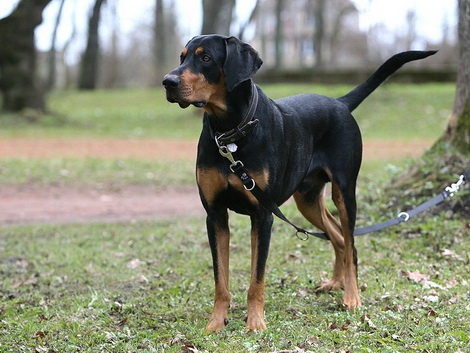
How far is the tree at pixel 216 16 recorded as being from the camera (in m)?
23.5

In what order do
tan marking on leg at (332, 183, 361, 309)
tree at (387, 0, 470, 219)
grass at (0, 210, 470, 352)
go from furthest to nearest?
1. tree at (387, 0, 470, 219)
2. tan marking on leg at (332, 183, 361, 309)
3. grass at (0, 210, 470, 352)

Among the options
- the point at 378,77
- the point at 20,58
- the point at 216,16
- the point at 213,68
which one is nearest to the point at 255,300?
the point at 213,68

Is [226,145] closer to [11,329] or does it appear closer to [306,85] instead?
[11,329]

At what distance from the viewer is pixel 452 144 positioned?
8492mm

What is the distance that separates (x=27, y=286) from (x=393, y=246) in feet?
11.8

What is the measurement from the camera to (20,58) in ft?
72.4

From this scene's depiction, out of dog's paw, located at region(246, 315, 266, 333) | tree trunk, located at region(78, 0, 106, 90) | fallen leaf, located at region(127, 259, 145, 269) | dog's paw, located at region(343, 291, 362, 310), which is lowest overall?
tree trunk, located at region(78, 0, 106, 90)

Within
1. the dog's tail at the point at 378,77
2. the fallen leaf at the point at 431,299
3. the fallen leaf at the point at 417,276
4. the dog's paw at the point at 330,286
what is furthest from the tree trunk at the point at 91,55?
the fallen leaf at the point at 431,299

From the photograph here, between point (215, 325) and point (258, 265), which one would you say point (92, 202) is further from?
point (258, 265)

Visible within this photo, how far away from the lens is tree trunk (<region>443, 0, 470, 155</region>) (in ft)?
27.4

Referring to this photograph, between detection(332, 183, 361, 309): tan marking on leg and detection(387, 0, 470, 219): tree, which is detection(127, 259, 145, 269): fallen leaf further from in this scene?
detection(387, 0, 470, 219): tree

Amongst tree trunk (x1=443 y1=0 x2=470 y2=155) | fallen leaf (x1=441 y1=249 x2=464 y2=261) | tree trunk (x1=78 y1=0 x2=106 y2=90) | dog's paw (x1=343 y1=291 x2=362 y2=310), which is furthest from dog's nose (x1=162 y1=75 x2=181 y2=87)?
tree trunk (x1=78 y1=0 x2=106 y2=90)

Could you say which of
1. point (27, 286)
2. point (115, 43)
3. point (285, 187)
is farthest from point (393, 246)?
point (115, 43)

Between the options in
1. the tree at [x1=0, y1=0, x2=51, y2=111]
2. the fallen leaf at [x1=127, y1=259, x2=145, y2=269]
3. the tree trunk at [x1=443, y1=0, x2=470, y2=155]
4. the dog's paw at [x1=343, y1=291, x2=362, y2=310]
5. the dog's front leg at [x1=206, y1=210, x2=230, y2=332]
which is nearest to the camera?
the dog's front leg at [x1=206, y1=210, x2=230, y2=332]
